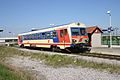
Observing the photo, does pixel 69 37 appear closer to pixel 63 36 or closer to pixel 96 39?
pixel 63 36

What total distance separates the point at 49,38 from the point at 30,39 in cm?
976

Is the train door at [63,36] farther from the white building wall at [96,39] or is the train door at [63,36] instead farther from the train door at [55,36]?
the white building wall at [96,39]

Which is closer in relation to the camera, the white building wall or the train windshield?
the train windshield

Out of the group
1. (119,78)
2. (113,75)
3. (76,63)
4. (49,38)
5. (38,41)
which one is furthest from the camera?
(38,41)

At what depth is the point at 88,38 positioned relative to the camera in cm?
2486

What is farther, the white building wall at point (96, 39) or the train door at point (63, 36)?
A: the white building wall at point (96, 39)

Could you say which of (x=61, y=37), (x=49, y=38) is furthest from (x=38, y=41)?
(x=61, y=37)

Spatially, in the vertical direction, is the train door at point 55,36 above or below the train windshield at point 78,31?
below

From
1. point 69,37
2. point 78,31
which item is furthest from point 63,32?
point 78,31

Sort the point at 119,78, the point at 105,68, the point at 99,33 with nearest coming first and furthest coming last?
the point at 119,78 → the point at 105,68 → the point at 99,33

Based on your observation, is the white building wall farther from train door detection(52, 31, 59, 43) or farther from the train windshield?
the train windshield

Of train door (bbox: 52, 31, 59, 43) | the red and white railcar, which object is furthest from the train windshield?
train door (bbox: 52, 31, 59, 43)

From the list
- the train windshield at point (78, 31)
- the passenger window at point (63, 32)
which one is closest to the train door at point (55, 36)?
the passenger window at point (63, 32)

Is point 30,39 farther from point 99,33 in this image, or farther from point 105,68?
point 105,68
